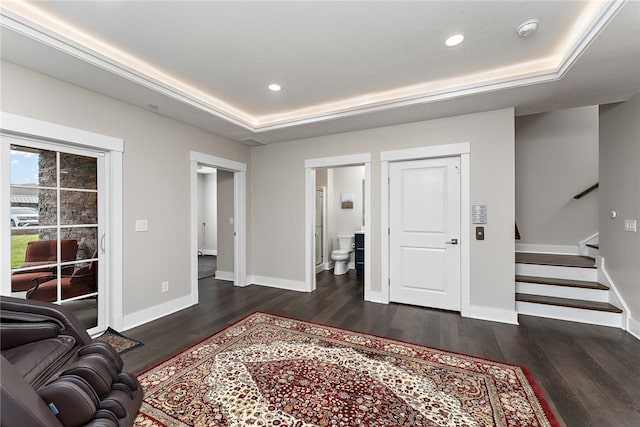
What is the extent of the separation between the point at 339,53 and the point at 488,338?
313 cm

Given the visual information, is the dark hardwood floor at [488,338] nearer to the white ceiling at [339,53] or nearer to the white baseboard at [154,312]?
the white baseboard at [154,312]

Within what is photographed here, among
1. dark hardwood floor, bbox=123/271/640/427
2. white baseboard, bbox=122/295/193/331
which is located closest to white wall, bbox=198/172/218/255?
dark hardwood floor, bbox=123/271/640/427

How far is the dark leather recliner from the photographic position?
86 centimetres

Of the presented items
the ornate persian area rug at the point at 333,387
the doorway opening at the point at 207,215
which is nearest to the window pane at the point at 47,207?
the ornate persian area rug at the point at 333,387

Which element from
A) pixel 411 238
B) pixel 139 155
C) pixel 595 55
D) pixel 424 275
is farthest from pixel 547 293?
pixel 139 155

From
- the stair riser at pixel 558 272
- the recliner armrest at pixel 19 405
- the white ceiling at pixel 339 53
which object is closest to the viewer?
the recliner armrest at pixel 19 405

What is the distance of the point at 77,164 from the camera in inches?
109

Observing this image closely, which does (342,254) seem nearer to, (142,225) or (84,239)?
(142,225)

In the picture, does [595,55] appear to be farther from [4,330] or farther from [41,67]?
[41,67]

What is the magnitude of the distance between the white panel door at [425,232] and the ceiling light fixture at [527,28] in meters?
1.56

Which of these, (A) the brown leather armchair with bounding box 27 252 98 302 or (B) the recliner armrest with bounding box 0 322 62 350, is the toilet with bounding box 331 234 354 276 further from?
(B) the recliner armrest with bounding box 0 322 62 350

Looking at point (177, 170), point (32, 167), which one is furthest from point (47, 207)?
point (177, 170)

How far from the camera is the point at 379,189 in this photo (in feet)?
12.7

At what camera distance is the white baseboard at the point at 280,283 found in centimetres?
445
